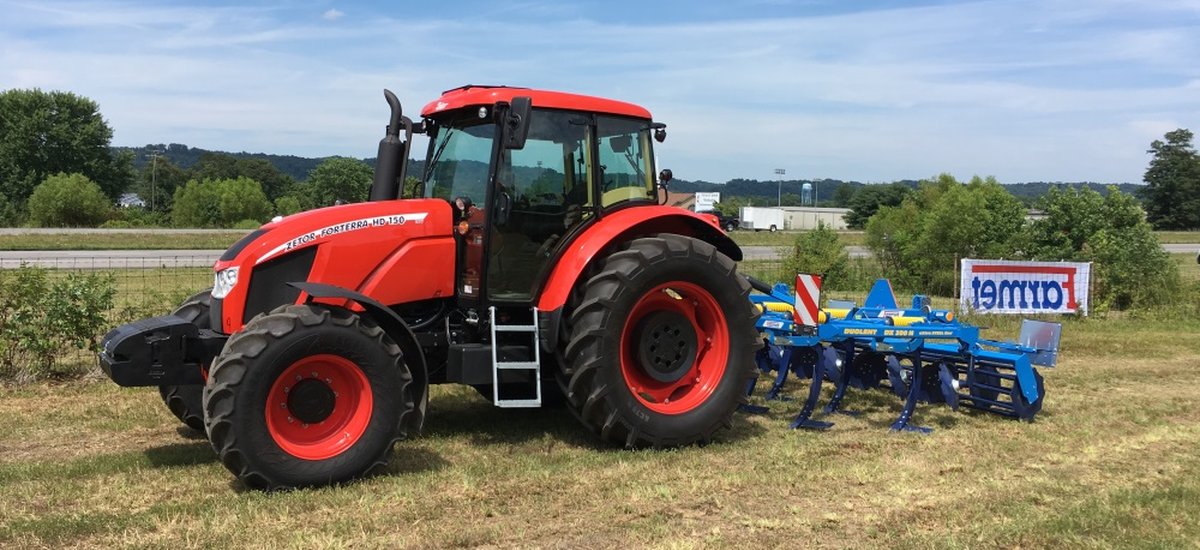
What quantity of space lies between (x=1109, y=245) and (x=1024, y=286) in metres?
2.77

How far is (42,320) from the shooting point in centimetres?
807

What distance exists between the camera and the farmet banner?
47.4 ft

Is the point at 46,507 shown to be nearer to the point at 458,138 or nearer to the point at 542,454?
the point at 542,454

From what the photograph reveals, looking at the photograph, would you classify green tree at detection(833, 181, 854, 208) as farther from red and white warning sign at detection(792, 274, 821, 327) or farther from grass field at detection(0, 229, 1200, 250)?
red and white warning sign at detection(792, 274, 821, 327)

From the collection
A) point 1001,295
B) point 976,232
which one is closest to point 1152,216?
point 976,232

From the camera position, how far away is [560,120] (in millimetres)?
6160

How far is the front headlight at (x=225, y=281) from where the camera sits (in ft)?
17.7

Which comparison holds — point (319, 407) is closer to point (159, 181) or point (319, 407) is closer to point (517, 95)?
point (517, 95)

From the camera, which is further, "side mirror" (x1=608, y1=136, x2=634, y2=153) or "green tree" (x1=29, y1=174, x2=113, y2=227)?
"green tree" (x1=29, y1=174, x2=113, y2=227)

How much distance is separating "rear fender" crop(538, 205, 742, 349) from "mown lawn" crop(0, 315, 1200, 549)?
105 cm

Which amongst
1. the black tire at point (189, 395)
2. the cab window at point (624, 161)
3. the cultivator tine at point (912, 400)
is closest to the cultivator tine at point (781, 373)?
the cultivator tine at point (912, 400)

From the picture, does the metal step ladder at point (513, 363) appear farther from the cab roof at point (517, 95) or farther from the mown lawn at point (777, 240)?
the mown lawn at point (777, 240)

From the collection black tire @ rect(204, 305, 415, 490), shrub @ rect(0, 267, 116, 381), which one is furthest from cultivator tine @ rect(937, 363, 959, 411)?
shrub @ rect(0, 267, 116, 381)

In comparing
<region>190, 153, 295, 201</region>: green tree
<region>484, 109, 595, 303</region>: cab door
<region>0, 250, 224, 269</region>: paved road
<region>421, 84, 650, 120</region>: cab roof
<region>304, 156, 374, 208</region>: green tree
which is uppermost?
<region>190, 153, 295, 201</region>: green tree
